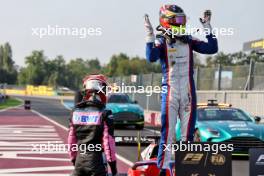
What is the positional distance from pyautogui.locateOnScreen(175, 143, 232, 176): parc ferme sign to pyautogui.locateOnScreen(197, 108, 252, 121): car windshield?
8.64 metres

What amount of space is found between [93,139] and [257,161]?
1.83 metres

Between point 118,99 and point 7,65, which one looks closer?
point 118,99

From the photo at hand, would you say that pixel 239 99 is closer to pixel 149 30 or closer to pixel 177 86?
pixel 177 86

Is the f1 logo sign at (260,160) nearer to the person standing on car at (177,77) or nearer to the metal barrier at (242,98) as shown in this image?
the person standing on car at (177,77)

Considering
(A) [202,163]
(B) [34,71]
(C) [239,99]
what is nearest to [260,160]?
(A) [202,163]

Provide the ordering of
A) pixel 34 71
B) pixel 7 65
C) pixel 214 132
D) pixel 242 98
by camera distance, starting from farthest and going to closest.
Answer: pixel 7 65
pixel 34 71
pixel 242 98
pixel 214 132

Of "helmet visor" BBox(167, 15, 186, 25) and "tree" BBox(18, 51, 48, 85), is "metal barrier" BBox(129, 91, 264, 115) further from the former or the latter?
"tree" BBox(18, 51, 48, 85)

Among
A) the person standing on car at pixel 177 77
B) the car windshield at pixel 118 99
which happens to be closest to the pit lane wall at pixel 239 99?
the car windshield at pixel 118 99

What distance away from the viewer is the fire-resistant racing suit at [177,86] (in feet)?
21.1

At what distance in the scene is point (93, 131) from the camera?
5.65m

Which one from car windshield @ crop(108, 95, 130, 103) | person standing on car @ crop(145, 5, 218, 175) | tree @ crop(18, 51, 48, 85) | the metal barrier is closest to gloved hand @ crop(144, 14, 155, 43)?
person standing on car @ crop(145, 5, 218, 175)

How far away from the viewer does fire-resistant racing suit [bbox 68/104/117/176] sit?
5.58 metres
